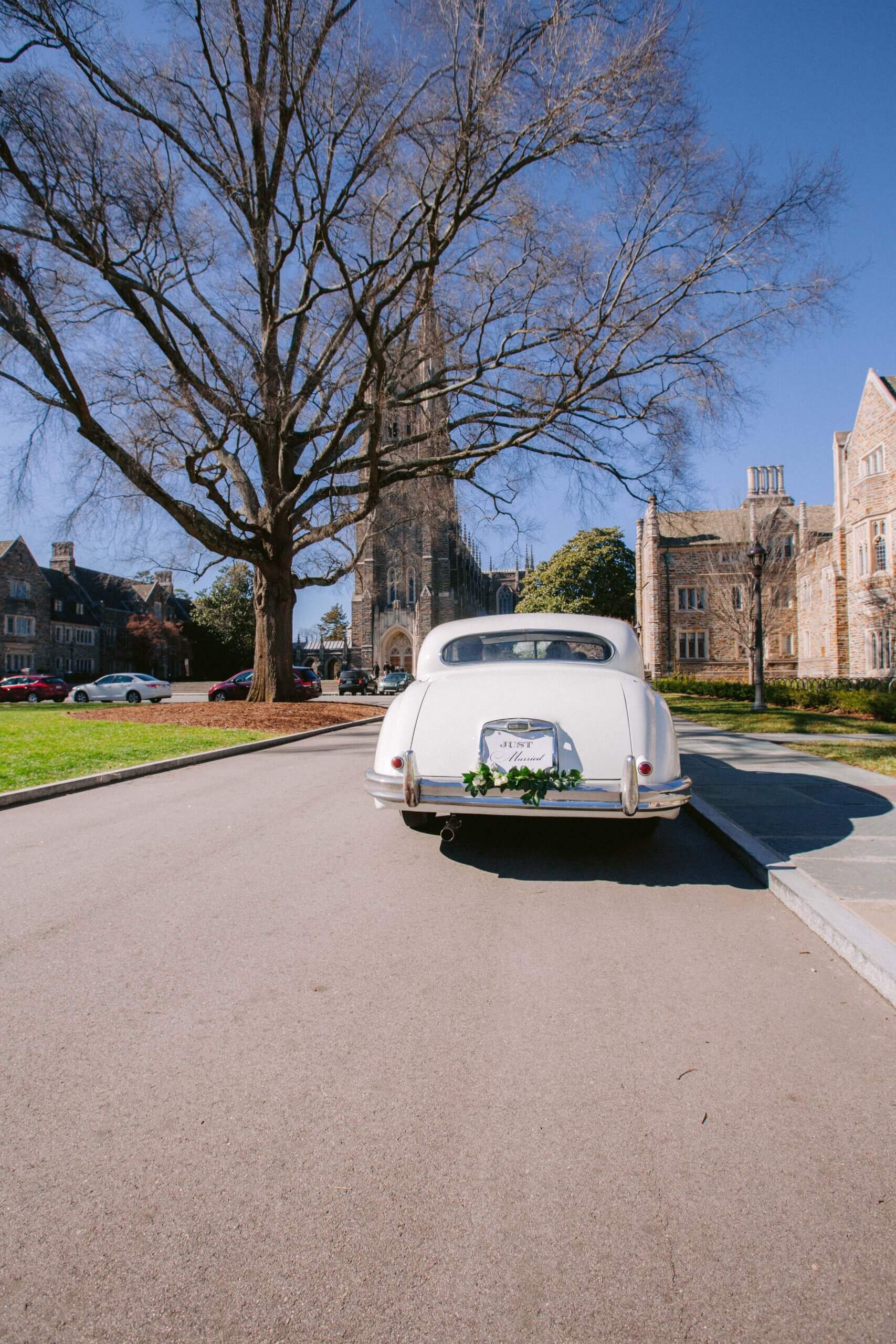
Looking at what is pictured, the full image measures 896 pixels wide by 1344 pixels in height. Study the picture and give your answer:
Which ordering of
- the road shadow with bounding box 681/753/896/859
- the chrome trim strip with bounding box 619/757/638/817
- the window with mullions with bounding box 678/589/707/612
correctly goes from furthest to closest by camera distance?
the window with mullions with bounding box 678/589/707/612 < the road shadow with bounding box 681/753/896/859 < the chrome trim strip with bounding box 619/757/638/817

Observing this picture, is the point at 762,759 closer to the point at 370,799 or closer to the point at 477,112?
the point at 370,799

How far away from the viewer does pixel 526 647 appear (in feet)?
21.3

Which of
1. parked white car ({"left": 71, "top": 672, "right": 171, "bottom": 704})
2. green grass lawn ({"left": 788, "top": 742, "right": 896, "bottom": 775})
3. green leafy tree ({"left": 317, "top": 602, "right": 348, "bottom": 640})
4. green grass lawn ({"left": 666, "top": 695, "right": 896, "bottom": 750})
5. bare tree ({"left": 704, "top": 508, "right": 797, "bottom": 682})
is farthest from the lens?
green leafy tree ({"left": 317, "top": 602, "right": 348, "bottom": 640})

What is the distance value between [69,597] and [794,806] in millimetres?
60019

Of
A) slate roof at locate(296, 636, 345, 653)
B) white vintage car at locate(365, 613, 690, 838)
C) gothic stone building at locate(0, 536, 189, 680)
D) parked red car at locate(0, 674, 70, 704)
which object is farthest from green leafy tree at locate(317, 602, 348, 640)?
white vintage car at locate(365, 613, 690, 838)

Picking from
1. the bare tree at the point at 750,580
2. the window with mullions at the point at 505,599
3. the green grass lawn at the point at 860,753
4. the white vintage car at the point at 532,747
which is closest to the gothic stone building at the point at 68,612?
the bare tree at the point at 750,580

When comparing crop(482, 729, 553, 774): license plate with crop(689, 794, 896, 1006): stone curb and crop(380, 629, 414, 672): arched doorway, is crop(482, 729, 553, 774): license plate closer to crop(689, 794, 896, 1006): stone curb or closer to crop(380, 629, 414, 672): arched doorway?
crop(689, 794, 896, 1006): stone curb

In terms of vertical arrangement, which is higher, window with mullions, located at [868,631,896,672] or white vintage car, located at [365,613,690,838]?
window with mullions, located at [868,631,896,672]

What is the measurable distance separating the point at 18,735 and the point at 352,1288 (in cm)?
1343

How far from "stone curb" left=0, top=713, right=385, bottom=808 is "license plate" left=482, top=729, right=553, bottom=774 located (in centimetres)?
531

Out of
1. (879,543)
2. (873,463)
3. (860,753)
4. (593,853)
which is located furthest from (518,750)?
(873,463)

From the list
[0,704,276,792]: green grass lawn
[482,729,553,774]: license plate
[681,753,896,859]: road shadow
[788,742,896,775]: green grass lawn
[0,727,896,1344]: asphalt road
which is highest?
[482,729,553,774]: license plate

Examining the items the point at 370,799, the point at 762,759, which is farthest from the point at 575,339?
the point at 370,799

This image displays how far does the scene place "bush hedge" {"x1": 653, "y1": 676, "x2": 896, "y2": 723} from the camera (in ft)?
55.8
